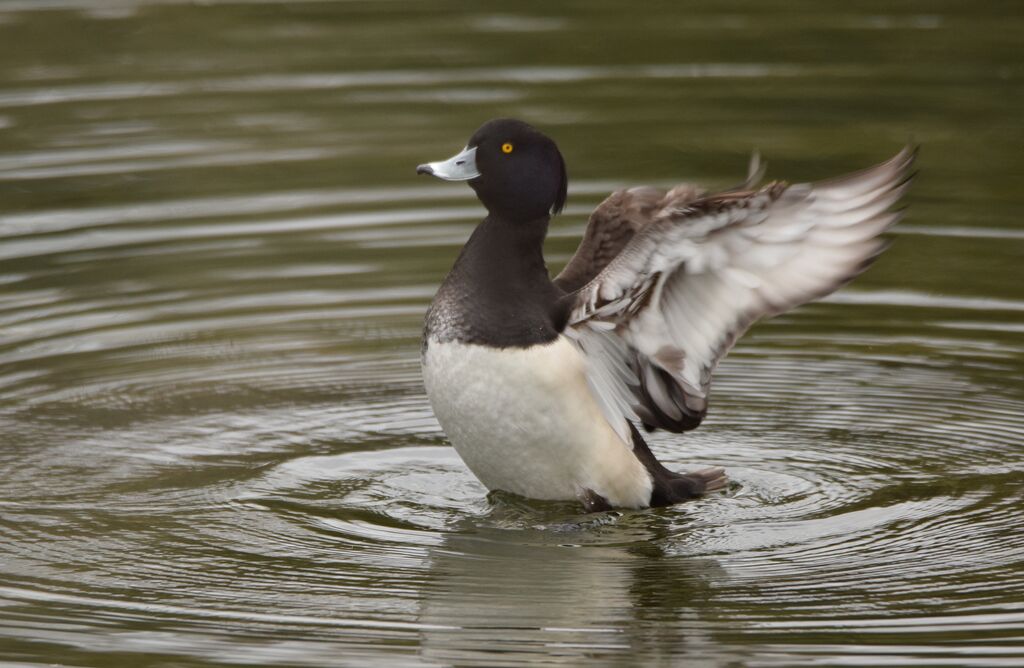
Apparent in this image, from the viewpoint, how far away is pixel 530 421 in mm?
6844

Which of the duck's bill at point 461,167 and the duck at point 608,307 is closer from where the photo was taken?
the duck at point 608,307

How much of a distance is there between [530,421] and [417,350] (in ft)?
8.62

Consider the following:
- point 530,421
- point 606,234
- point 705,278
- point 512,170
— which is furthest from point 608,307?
point 606,234

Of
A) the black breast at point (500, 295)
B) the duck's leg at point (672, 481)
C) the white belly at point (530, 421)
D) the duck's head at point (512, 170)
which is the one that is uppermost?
the duck's head at point (512, 170)

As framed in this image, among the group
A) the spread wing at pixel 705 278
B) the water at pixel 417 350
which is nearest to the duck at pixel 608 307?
the spread wing at pixel 705 278

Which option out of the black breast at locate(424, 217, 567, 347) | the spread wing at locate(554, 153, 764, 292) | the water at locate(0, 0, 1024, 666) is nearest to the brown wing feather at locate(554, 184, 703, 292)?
the spread wing at locate(554, 153, 764, 292)

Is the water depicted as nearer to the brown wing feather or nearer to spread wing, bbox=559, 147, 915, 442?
spread wing, bbox=559, 147, 915, 442

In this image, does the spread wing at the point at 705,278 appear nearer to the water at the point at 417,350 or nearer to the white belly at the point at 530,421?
the white belly at the point at 530,421

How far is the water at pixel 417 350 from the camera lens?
604 centimetres

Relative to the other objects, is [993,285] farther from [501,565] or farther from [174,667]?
[174,667]

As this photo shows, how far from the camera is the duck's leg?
7.23 meters

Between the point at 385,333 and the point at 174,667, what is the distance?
4.18 m

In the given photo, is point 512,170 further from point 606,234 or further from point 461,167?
point 606,234

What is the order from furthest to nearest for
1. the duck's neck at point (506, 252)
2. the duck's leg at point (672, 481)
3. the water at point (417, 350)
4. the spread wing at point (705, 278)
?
the duck's leg at point (672, 481) → the duck's neck at point (506, 252) → the spread wing at point (705, 278) → the water at point (417, 350)
